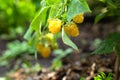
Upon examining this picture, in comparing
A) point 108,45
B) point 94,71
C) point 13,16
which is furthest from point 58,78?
point 13,16

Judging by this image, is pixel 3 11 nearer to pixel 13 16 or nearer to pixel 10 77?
pixel 13 16

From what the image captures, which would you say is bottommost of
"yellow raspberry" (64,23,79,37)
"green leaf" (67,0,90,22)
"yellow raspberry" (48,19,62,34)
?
"yellow raspberry" (64,23,79,37)

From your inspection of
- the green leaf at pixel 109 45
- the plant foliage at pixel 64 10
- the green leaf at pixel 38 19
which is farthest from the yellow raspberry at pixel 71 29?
the green leaf at pixel 109 45

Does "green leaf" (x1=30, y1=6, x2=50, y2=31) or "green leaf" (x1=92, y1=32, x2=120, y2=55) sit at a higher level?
"green leaf" (x1=30, y1=6, x2=50, y2=31)

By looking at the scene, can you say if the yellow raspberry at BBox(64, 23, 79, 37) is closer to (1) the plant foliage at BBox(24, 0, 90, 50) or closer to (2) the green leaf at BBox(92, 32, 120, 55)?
(1) the plant foliage at BBox(24, 0, 90, 50)

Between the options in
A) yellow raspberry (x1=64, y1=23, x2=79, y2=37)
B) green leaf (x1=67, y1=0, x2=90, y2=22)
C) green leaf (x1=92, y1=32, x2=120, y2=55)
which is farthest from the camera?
green leaf (x1=92, y1=32, x2=120, y2=55)

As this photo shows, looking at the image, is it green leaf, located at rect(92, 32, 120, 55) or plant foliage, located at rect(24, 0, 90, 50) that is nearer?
plant foliage, located at rect(24, 0, 90, 50)

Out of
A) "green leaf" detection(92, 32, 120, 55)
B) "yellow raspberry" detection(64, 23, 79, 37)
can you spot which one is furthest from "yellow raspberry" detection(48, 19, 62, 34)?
"green leaf" detection(92, 32, 120, 55)

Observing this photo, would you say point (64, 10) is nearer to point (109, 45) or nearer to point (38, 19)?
point (38, 19)

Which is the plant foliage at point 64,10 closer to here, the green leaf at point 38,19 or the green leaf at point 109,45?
the green leaf at point 38,19
